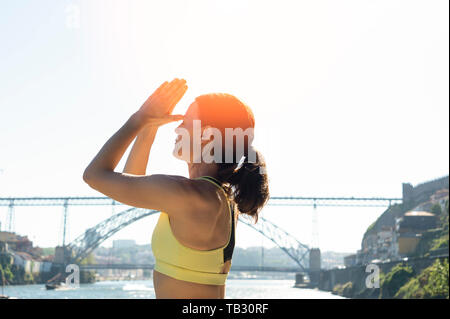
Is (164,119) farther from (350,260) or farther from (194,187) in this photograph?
(350,260)

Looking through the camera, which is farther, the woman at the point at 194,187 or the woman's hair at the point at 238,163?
the woman's hair at the point at 238,163

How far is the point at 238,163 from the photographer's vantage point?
75 centimetres

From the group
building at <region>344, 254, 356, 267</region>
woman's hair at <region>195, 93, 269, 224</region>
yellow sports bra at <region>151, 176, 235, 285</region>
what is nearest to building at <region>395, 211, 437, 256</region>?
building at <region>344, 254, 356, 267</region>

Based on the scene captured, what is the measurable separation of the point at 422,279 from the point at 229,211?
18.8 metres

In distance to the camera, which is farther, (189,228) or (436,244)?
(436,244)

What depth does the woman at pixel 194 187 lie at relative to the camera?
60 centimetres

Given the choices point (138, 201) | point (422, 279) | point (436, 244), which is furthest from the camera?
point (436, 244)

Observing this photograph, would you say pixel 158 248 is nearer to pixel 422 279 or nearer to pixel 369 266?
pixel 422 279

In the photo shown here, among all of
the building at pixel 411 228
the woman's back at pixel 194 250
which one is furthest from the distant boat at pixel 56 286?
the woman's back at pixel 194 250

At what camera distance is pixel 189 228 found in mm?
617

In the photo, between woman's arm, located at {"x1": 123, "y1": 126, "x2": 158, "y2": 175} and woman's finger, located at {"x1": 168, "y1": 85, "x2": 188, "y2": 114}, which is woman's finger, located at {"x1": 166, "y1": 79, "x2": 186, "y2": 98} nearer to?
woman's finger, located at {"x1": 168, "y1": 85, "x2": 188, "y2": 114}

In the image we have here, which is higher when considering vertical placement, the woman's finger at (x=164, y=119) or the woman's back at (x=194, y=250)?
the woman's finger at (x=164, y=119)

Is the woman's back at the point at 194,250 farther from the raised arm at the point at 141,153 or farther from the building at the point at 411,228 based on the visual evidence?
the building at the point at 411,228
